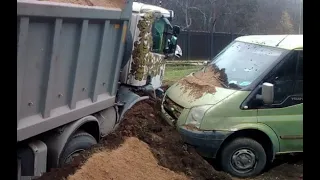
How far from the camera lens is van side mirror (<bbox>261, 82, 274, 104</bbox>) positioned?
581 centimetres

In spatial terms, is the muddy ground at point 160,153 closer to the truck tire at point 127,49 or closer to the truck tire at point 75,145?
the truck tire at point 75,145

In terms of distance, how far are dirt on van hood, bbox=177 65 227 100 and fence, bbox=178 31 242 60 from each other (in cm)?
1882

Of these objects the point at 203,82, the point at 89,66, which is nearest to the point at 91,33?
the point at 89,66

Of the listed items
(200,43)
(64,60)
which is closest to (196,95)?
(64,60)

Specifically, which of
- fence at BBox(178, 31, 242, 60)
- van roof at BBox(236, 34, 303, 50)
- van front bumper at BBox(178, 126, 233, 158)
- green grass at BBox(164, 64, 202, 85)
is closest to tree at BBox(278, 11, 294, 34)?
fence at BBox(178, 31, 242, 60)

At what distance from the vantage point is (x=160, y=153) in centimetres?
530

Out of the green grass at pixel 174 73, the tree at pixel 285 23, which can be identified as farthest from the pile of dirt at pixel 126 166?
the tree at pixel 285 23

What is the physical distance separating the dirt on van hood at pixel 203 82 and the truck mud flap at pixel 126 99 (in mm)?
774

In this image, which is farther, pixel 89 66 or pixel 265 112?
pixel 265 112

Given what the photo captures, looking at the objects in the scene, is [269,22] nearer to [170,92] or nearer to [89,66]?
[170,92]

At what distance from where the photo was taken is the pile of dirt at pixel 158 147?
480cm

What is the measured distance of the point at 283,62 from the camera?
245 inches
